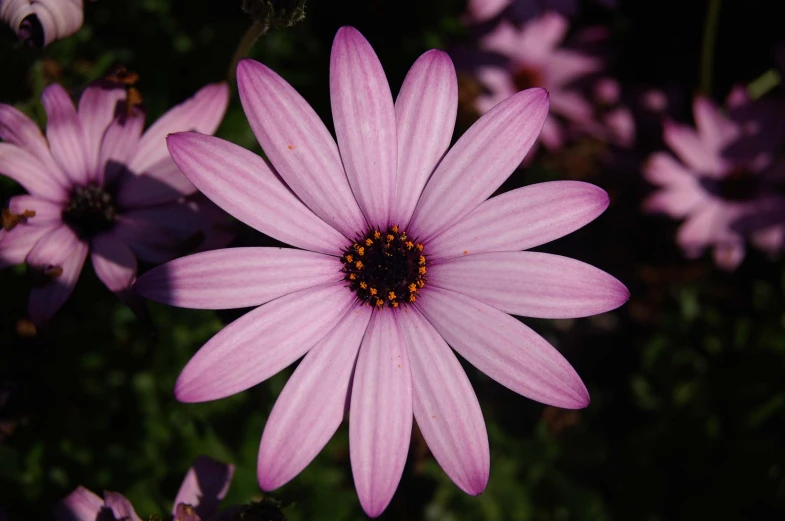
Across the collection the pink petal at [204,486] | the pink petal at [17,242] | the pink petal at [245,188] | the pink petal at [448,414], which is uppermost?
the pink petal at [245,188]

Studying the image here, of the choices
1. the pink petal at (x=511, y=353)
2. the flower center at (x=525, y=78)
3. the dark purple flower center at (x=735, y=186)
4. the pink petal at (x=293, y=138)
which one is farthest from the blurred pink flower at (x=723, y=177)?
the pink petal at (x=293, y=138)

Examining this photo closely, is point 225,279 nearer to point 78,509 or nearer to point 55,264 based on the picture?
point 55,264

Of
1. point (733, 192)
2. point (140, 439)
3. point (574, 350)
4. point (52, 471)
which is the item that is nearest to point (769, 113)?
point (733, 192)

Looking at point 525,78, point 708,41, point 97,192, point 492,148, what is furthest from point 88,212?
point 708,41

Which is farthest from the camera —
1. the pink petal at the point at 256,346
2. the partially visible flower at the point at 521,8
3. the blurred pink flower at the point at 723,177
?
the blurred pink flower at the point at 723,177

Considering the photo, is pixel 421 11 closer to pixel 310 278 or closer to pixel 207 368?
pixel 310 278

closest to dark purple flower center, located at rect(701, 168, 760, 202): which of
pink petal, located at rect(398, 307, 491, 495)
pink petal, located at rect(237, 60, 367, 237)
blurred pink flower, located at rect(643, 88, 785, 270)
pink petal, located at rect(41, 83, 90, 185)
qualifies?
blurred pink flower, located at rect(643, 88, 785, 270)

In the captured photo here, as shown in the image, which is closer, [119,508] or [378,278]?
[119,508]

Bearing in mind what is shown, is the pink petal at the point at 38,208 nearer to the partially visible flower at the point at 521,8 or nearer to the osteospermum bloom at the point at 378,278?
the osteospermum bloom at the point at 378,278
